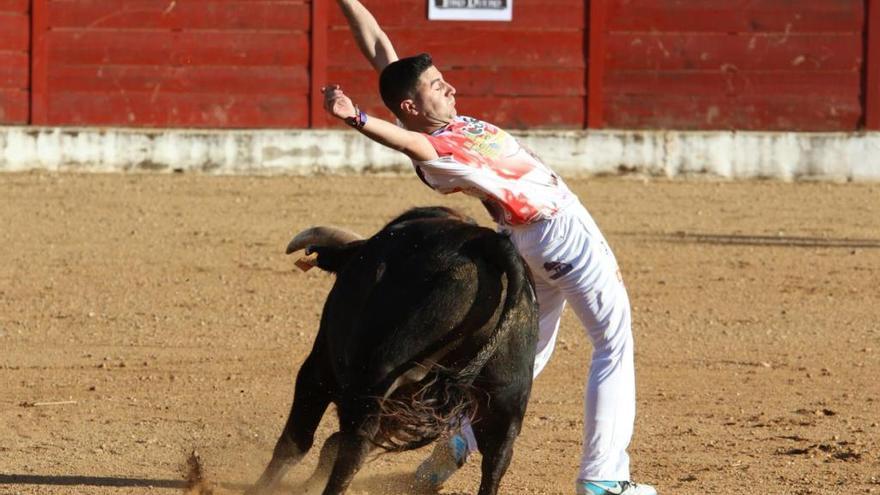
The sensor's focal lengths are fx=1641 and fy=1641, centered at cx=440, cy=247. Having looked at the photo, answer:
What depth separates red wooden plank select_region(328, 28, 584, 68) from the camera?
45.3ft

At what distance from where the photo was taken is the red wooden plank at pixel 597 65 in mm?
14016

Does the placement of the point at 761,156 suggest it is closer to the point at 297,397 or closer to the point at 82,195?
the point at 82,195

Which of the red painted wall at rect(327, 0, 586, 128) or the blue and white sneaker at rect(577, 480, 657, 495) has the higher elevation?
the red painted wall at rect(327, 0, 586, 128)

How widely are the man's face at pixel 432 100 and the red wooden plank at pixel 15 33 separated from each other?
972 cm

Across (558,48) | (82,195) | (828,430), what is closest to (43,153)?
(82,195)

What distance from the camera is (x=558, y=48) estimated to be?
1405 cm

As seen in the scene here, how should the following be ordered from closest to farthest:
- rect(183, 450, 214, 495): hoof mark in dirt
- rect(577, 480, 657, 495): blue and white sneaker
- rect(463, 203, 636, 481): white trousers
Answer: rect(463, 203, 636, 481): white trousers < rect(577, 480, 657, 495): blue and white sneaker < rect(183, 450, 214, 495): hoof mark in dirt

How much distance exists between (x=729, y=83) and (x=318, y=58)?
3.54m

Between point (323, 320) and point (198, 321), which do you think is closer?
point (323, 320)

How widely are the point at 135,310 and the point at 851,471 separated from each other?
4.09m

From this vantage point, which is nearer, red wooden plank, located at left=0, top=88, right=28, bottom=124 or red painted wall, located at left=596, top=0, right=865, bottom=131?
red wooden plank, located at left=0, top=88, right=28, bottom=124

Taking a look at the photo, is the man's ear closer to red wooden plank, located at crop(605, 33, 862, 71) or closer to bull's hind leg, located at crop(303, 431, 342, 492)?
bull's hind leg, located at crop(303, 431, 342, 492)

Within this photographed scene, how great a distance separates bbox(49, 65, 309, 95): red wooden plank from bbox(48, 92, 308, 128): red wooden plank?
0.17 ft

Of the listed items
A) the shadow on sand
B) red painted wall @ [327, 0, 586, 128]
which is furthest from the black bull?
red painted wall @ [327, 0, 586, 128]
